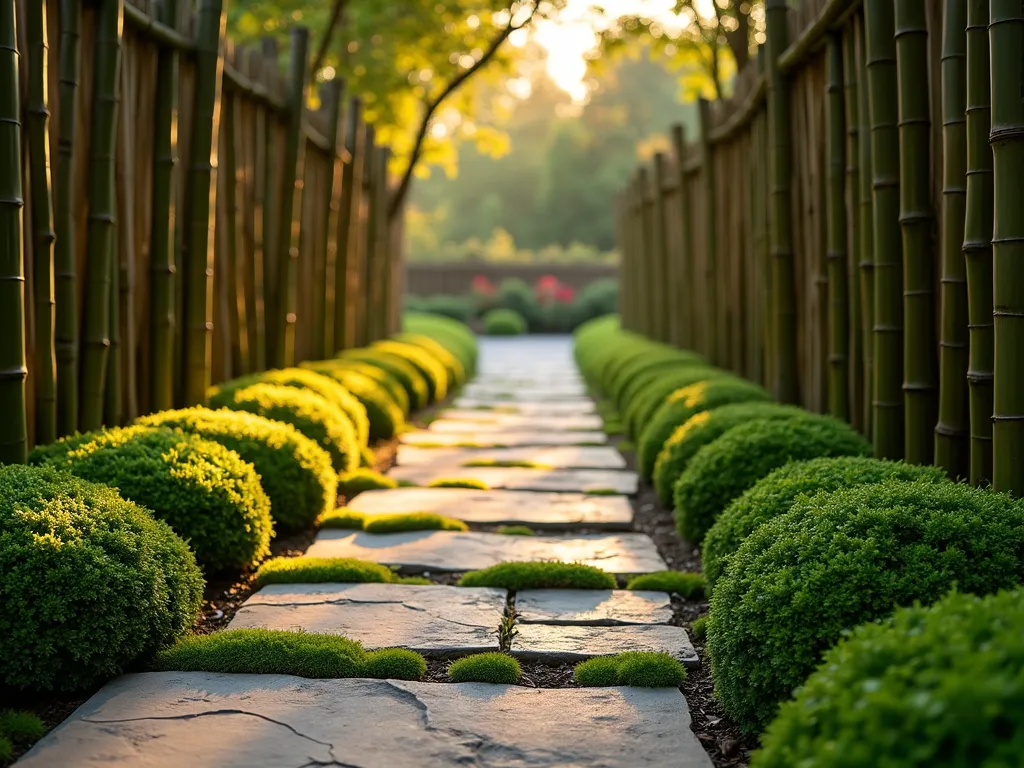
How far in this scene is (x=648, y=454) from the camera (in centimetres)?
610

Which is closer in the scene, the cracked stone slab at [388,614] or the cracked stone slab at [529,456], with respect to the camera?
the cracked stone slab at [388,614]

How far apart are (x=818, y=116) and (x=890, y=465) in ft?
8.07

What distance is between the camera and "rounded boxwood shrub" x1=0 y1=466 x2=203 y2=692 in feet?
8.95

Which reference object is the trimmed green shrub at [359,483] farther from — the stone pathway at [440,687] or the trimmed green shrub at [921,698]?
the trimmed green shrub at [921,698]

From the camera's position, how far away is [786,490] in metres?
3.43

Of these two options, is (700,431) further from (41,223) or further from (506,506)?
(41,223)

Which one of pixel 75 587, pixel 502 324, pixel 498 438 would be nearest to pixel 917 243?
pixel 75 587

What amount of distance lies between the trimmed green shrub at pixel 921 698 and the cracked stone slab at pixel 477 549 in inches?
95.1

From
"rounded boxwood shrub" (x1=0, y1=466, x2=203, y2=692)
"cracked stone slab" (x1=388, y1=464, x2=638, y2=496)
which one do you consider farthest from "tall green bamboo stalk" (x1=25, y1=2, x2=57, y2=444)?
"cracked stone slab" (x1=388, y1=464, x2=638, y2=496)

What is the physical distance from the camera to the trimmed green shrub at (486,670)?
3.02 metres

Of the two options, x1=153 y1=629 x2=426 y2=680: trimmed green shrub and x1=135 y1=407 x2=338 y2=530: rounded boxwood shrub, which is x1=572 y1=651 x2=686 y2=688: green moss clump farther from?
x1=135 y1=407 x2=338 y2=530: rounded boxwood shrub

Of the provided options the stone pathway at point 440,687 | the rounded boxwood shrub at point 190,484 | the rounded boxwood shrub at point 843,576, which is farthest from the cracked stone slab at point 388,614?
the rounded boxwood shrub at point 843,576

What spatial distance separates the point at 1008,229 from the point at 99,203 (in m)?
3.41

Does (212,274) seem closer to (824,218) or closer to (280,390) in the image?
(280,390)
